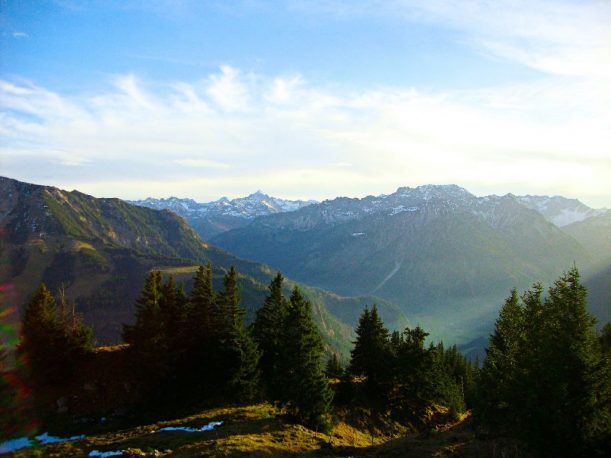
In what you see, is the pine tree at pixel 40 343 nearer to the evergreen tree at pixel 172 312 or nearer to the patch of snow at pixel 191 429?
the evergreen tree at pixel 172 312

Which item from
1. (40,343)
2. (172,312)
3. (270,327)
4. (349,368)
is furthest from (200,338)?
(349,368)

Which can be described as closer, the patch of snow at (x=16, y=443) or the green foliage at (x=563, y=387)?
the green foliage at (x=563, y=387)

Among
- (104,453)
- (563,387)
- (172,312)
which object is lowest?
(104,453)

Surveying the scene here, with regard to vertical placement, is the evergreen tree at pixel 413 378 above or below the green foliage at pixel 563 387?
below

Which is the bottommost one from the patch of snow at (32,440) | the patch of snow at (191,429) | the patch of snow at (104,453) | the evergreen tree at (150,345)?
the patch of snow at (32,440)

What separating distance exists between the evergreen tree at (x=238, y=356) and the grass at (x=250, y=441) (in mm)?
2616

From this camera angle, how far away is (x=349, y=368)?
226 ft

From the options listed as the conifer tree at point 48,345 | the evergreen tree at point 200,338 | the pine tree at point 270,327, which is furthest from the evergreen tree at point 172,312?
the conifer tree at point 48,345

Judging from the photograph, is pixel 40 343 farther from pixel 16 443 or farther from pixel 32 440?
pixel 16 443

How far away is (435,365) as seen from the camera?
2660 inches

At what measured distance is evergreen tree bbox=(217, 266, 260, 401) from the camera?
55438mm

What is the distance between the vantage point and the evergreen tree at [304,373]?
46.5 meters

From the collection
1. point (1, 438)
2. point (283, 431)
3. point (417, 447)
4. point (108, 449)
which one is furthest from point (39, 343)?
point (417, 447)

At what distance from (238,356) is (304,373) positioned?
12351 mm
